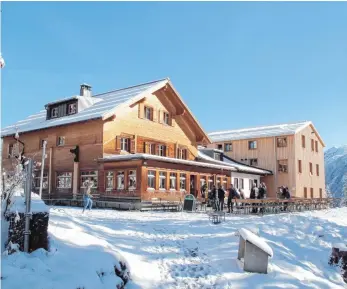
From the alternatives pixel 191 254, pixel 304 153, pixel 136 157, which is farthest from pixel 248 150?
pixel 191 254

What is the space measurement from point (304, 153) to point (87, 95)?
78.1 feet

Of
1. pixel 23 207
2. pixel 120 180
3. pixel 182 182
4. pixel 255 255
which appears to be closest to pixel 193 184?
pixel 182 182

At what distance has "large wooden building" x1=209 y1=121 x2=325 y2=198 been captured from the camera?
1553 inches

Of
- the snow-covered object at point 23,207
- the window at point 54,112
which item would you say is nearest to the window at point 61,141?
the window at point 54,112

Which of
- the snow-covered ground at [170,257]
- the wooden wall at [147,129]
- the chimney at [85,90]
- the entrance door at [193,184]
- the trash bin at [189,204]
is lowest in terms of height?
the snow-covered ground at [170,257]

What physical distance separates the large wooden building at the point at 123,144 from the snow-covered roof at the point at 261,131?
919 cm

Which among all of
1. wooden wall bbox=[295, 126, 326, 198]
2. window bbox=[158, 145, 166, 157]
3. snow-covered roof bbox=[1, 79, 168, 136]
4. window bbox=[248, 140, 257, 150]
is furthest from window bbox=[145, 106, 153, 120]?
wooden wall bbox=[295, 126, 326, 198]

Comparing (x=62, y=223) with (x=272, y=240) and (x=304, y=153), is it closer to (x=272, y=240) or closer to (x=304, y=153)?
(x=272, y=240)

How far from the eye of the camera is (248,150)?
4209cm

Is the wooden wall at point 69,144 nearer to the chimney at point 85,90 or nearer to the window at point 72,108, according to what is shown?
the window at point 72,108

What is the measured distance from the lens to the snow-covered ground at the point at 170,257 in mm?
7125

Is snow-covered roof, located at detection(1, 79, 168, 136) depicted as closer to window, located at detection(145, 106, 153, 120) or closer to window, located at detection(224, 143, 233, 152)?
window, located at detection(145, 106, 153, 120)

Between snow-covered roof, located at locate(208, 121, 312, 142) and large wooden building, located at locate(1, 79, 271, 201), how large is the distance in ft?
30.1

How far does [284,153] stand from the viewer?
39812 mm
